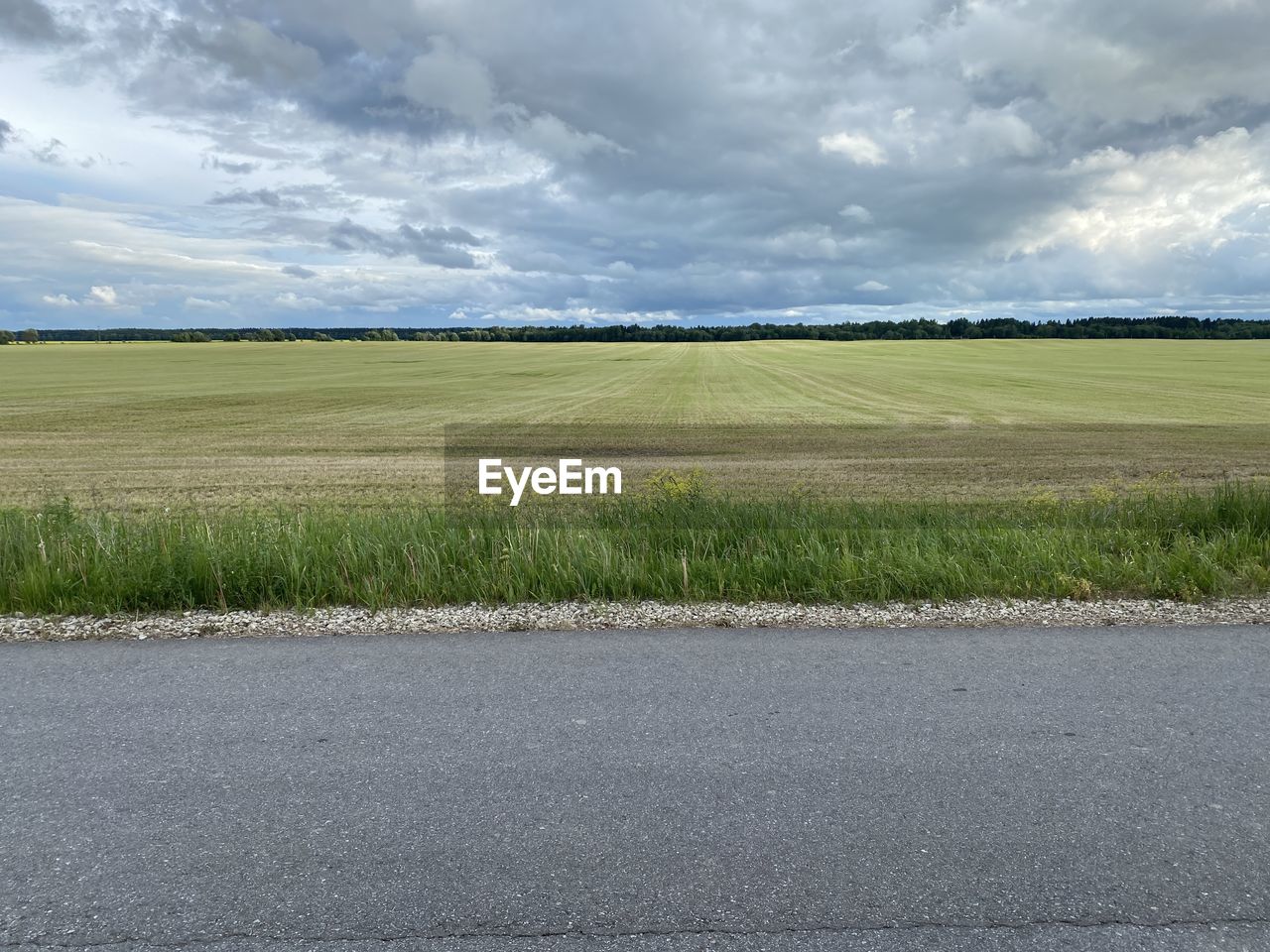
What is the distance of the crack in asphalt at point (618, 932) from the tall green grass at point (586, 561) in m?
3.03

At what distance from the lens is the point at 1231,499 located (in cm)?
762

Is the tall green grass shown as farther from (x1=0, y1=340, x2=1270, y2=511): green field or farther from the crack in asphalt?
(x1=0, y1=340, x2=1270, y2=511): green field

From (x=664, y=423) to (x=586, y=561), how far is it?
20.9 m

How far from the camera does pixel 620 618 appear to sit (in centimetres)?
501

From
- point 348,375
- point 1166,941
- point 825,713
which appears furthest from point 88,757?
point 348,375

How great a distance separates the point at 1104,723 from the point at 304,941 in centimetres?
321

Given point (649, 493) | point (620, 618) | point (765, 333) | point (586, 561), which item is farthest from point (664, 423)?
point (765, 333)

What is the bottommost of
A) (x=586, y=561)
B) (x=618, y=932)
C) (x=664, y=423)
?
(x=664, y=423)

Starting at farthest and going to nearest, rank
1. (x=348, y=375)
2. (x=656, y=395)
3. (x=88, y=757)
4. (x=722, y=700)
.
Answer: (x=348, y=375)
(x=656, y=395)
(x=722, y=700)
(x=88, y=757)

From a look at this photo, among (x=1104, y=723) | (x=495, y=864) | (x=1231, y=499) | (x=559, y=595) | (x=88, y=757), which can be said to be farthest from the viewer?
(x=1231, y=499)

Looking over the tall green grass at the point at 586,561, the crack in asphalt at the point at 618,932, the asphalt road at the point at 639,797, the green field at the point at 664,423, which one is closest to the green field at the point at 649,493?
the tall green grass at the point at 586,561

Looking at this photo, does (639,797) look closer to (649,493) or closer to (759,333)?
(649,493)

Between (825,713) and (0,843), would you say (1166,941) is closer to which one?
(825,713)

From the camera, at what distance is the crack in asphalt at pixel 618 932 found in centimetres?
Answer: 234
